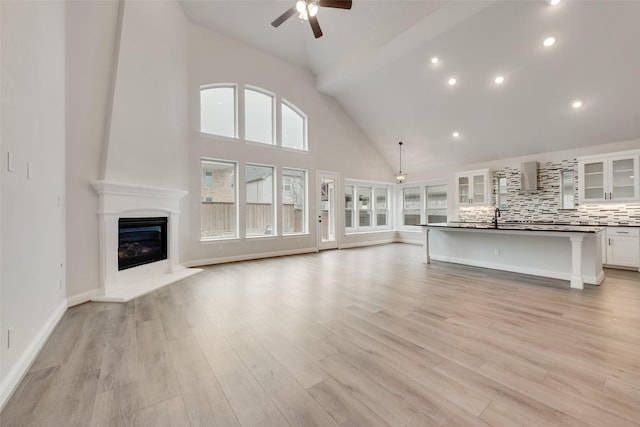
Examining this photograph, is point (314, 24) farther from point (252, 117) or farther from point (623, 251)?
point (623, 251)

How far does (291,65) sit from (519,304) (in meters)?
7.20

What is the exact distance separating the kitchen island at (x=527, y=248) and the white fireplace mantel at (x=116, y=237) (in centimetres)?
514

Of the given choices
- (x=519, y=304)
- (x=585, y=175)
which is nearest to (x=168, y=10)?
(x=519, y=304)

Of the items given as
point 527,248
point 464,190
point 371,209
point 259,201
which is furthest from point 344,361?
point 371,209

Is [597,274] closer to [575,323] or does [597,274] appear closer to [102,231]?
[575,323]

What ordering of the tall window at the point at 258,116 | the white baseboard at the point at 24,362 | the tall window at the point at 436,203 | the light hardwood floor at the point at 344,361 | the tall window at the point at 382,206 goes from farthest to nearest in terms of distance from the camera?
the tall window at the point at 382,206 < the tall window at the point at 436,203 < the tall window at the point at 258,116 < the white baseboard at the point at 24,362 < the light hardwood floor at the point at 344,361

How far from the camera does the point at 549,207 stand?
245 inches

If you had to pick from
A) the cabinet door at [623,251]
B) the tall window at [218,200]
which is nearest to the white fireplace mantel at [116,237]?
the tall window at [218,200]

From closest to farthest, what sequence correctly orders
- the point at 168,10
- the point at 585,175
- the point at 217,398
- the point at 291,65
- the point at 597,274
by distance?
the point at 217,398, the point at 597,274, the point at 168,10, the point at 585,175, the point at 291,65

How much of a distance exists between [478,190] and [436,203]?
163 centimetres

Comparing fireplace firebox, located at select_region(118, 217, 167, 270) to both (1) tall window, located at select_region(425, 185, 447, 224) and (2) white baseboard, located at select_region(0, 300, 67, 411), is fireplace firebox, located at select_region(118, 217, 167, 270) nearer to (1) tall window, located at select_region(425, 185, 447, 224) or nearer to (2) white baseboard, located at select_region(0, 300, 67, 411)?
(2) white baseboard, located at select_region(0, 300, 67, 411)

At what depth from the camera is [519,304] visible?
3141mm

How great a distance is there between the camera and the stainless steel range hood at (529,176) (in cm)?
627

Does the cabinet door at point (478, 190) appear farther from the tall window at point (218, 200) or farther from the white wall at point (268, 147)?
the tall window at point (218, 200)
